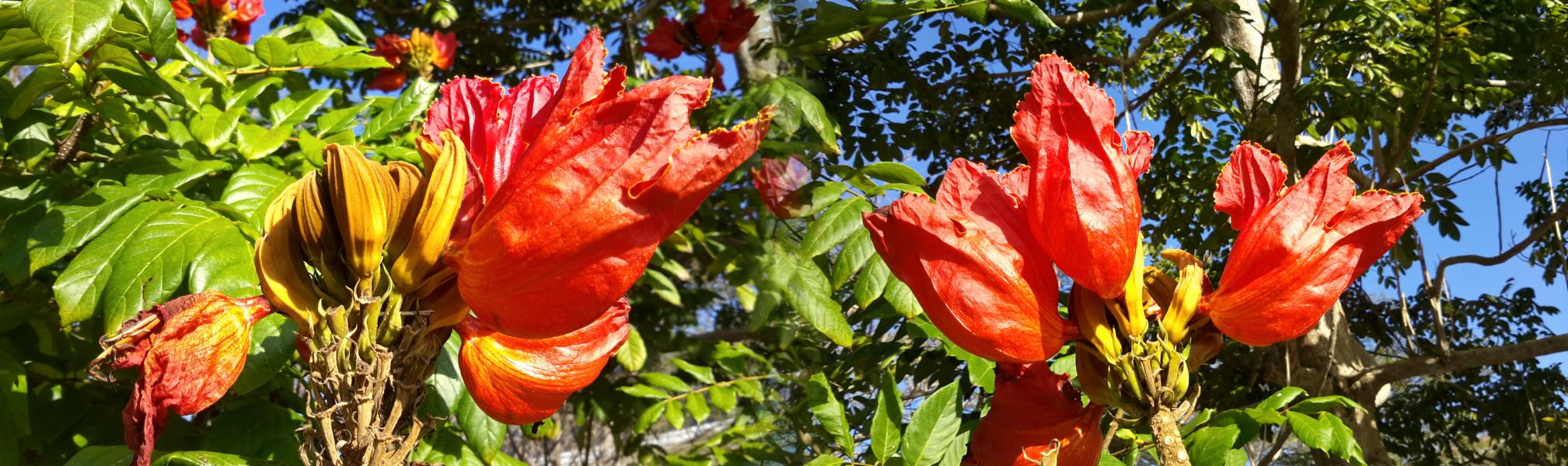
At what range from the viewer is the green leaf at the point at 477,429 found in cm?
120

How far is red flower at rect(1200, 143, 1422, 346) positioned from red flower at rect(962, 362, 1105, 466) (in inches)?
Answer: 4.6

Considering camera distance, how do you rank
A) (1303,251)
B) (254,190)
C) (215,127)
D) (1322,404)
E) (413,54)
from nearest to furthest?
1. (1303,251)
2. (1322,404)
3. (254,190)
4. (215,127)
5. (413,54)

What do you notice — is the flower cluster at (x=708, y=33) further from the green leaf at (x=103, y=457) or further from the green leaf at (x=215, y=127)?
the green leaf at (x=103, y=457)

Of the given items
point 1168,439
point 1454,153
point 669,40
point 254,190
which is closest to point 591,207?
point 1168,439

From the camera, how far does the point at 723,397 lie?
192 cm

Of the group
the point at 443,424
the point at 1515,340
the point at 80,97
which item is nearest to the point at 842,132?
the point at 443,424

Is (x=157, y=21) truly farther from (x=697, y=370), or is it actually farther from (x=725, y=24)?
(x=725, y=24)

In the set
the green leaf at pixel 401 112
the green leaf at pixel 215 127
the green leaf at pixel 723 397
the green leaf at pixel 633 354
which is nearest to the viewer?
the green leaf at pixel 215 127

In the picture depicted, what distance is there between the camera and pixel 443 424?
1.29 meters

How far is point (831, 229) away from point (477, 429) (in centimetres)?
47

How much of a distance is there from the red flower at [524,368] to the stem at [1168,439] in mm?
336

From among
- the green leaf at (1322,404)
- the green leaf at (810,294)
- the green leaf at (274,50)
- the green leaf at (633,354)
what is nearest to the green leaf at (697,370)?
the green leaf at (633,354)

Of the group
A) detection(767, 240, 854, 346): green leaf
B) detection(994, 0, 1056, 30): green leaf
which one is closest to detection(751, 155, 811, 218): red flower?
detection(767, 240, 854, 346): green leaf

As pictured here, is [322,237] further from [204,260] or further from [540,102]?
[204,260]
